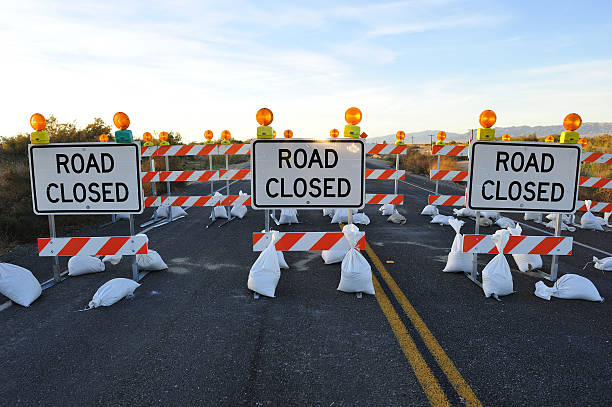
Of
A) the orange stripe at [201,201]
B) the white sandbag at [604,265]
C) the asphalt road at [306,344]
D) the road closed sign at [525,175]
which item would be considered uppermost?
the road closed sign at [525,175]

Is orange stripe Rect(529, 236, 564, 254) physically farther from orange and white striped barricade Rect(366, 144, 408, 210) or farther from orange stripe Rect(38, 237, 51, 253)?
orange stripe Rect(38, 237, 51, 253)

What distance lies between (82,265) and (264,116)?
351 cm

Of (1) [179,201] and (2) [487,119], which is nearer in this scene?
(2) [487,119]

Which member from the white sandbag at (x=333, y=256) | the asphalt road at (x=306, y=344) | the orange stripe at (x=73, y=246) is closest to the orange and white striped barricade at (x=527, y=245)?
the asphalt road at (x=306, y=344)

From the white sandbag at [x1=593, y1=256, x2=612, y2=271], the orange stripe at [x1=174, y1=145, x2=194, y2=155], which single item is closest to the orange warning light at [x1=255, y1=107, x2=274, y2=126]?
the orange stripe at [x1=174, y1=145, x2=194, y2=155]

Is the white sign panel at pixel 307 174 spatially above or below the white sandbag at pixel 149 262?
above

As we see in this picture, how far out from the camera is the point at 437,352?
11.1 feet

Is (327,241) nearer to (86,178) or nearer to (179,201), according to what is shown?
(86,178)

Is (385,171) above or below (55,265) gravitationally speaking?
above

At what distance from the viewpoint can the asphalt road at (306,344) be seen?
112 inches

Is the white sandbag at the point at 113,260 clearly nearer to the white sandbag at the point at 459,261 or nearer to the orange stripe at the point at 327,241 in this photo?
the orange stripe at the point at 327,241

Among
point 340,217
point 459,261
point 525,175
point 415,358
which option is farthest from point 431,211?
point 415,358

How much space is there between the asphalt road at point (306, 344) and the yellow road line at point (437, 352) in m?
0.01

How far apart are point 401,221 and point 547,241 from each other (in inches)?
188
